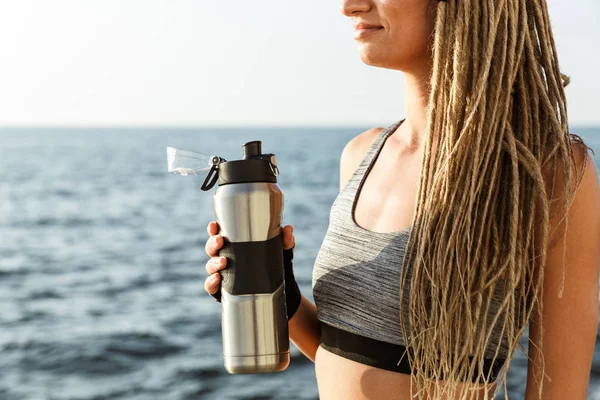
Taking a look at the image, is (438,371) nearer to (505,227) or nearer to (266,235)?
(505,227)

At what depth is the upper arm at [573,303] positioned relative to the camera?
1.93m

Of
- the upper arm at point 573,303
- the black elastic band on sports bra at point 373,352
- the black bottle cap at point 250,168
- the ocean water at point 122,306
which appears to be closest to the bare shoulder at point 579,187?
the upper arm at point 573,303

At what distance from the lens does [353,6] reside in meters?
2.22

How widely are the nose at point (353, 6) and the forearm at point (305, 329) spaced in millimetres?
970

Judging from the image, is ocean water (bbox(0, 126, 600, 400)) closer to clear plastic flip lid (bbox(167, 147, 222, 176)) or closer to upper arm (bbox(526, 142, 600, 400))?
upper arm (bbox(526, 142, 600, 400))

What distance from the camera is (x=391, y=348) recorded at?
216 centimetres

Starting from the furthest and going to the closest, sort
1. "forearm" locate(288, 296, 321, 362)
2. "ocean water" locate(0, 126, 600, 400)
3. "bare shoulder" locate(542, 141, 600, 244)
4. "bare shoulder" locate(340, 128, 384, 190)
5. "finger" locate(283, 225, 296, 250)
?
"ocean water" locate(0, 126, 600, 400) < "bare shoulder" locate(340, 128, 384, 190) < "forearm" locate(288, 296, 321, 362) < "finger" locate(283, 225, 296, 250) < "bare shoulder" locate(542, 141, 600, 244)

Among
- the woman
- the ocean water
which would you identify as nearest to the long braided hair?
the woman

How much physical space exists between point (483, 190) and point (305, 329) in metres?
0.87

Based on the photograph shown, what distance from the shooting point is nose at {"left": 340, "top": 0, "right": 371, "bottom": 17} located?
86.5 inches

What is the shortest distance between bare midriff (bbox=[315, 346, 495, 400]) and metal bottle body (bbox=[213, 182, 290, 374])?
150 mm

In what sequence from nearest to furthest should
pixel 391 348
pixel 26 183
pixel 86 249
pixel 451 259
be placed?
1. pixel 451 259
2. pixel 391 348
3. pixel 86 249
4. pixel 26 183

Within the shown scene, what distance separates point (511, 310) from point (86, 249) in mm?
15418

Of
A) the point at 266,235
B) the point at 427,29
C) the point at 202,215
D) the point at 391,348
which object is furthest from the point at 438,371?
the point at 202,215
